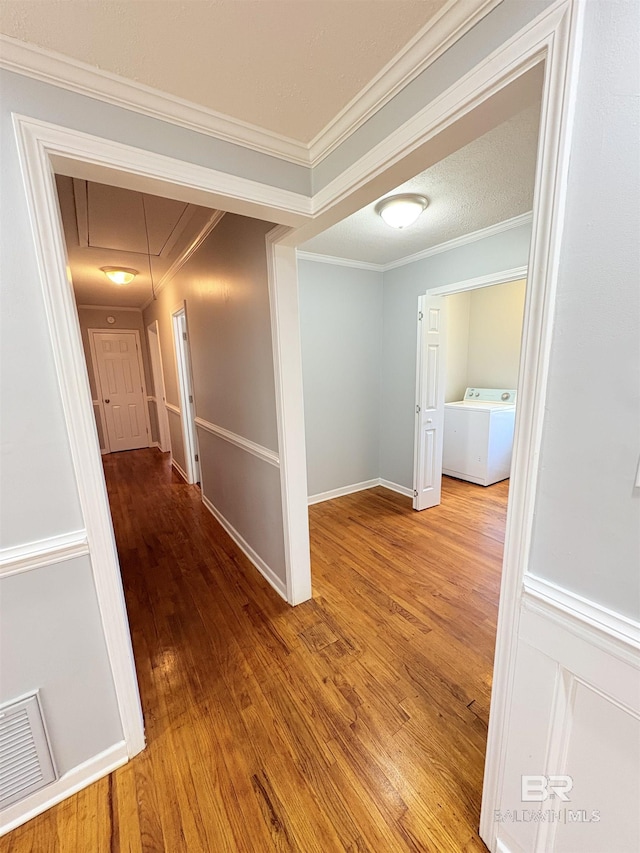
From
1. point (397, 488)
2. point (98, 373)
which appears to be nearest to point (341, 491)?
point (397, 488)

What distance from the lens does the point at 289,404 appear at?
75.6 inches

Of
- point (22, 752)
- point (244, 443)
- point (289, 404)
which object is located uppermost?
point (289, 404)

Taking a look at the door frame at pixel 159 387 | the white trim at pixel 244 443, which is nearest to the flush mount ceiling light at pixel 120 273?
the door frame at pixel 159 387

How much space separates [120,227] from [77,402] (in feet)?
7.36

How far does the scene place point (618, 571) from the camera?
0.70 metres

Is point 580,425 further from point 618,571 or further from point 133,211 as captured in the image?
point 133,211

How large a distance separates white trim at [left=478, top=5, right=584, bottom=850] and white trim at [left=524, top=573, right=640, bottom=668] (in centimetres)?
4

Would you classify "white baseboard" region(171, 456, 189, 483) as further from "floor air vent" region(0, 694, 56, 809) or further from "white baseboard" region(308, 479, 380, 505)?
"floor air vent" region(0, 694, 56, 809)

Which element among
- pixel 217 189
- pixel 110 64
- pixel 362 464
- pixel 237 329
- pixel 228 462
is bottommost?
pixel 362 464

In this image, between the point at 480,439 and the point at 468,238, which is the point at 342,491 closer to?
the point at 480,439

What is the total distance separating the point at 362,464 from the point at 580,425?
3237 mm

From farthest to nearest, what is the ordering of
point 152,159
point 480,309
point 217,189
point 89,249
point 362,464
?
point 480,309, point 362,464, point 89,249, point 217,189, point 152,159

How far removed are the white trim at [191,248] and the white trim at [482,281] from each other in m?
1.90

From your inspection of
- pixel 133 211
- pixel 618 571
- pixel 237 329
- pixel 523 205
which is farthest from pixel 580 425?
pixel 133 211
